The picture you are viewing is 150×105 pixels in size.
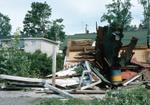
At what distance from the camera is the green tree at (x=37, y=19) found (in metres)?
104

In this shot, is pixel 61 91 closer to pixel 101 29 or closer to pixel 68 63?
pixel 101 29

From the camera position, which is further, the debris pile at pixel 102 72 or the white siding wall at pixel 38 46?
the white siding wall at pixel 38 46

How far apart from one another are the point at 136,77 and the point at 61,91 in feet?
17.1

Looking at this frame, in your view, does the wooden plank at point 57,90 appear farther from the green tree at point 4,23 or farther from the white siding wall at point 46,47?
the green tree at point 4,23

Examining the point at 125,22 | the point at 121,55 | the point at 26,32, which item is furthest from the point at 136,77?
the point at 26,32

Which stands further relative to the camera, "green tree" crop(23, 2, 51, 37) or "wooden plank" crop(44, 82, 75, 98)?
"green tree" crop(23, 2, 51, 37)

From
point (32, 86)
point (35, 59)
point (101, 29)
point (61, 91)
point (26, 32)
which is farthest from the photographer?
point (26, 32)

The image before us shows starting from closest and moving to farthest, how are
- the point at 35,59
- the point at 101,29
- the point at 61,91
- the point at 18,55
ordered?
1. the point at 61,91
2. the point at 101,29
3. the point at 18,55
4. the point at 35,59

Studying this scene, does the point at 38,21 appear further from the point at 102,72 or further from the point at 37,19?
the point at 102,72

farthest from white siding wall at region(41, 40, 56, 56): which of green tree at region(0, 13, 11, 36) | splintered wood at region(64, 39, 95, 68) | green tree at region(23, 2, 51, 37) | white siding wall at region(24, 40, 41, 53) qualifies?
green tree at region(0, 13, 11, 36)

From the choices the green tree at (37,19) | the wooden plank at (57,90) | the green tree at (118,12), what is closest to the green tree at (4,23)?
the green tree at (37,19)

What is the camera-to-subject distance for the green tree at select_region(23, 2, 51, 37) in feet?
341

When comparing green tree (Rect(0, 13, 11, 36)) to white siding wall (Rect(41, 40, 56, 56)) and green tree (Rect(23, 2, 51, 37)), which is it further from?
white siding wall (Rect(41, 40, 56, 56))

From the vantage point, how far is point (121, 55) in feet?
79.7
